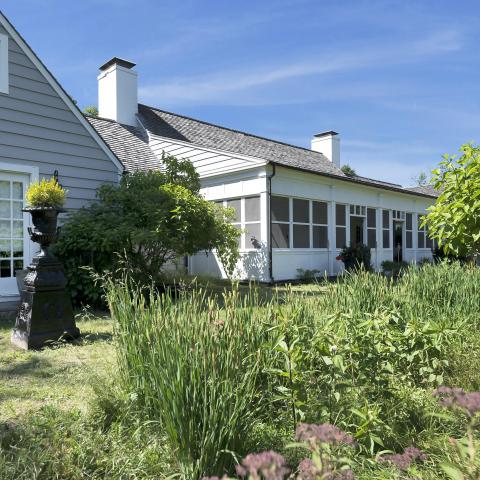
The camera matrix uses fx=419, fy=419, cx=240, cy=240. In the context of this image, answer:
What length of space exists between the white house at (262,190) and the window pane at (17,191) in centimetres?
455

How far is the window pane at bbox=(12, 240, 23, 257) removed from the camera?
8.17 m

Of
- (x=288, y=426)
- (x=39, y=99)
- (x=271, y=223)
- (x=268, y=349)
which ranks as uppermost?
(x=39, y=99)

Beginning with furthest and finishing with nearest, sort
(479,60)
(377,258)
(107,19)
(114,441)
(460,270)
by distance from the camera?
(377,258), (479,60), (107,19), (460,270), (114,441)

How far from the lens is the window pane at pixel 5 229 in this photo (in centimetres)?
801

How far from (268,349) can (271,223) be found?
1094 centimetres

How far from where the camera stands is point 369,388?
9.59 feet

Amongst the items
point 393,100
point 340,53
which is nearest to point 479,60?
point 340,53

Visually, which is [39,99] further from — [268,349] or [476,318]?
[476,318]

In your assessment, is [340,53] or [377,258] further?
[377,258]

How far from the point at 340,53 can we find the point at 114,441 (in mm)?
9927

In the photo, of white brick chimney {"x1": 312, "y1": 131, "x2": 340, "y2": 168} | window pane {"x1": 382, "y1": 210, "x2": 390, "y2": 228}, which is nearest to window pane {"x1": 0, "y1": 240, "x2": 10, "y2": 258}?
window pane {"x1": 382, "y1": 210, "x2": 390, "y2": 228}

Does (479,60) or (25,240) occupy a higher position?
(479,60)

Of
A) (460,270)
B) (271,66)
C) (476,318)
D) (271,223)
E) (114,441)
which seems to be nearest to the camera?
(114,441)

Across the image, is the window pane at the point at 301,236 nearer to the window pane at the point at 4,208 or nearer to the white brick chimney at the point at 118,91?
the white brick chimney at the point at 118,91
